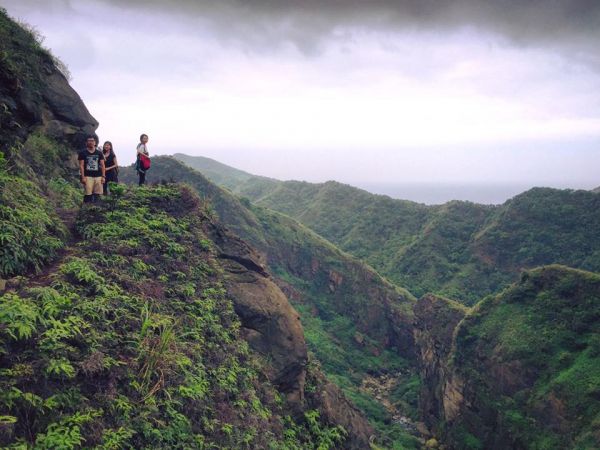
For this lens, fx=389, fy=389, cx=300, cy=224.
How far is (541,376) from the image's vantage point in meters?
18.2

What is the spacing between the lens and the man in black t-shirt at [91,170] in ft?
34.3

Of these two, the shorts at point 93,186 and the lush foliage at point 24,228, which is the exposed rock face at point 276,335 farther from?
the lush foliage at point 24,228

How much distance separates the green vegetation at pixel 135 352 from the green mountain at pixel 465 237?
116ft

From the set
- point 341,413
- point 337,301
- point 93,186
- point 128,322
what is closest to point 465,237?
point 337,301

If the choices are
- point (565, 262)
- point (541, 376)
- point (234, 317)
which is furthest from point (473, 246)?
point (234, 317)

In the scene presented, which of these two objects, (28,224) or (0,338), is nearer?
(0,338)

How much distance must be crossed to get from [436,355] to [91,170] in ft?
77.2

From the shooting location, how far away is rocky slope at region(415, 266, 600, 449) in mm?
16297

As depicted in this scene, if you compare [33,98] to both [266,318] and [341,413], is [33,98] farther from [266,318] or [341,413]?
[341,413]

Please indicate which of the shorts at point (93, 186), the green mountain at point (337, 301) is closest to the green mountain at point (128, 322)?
the shorts at point (93, 186)

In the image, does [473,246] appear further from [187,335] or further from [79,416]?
[79,416]

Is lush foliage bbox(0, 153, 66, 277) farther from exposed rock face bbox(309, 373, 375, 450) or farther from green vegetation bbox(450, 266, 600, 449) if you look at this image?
green vegetation bbox(450, 266, 600, 449)

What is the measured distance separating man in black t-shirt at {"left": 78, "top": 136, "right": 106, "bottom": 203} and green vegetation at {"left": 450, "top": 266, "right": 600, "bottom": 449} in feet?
62.9

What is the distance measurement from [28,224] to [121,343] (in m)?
3.33
